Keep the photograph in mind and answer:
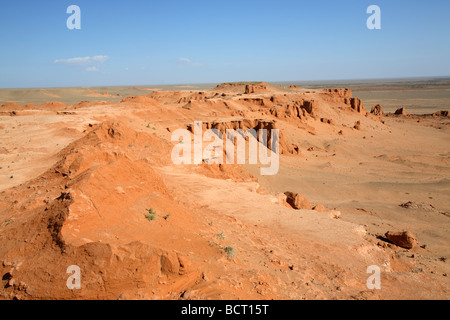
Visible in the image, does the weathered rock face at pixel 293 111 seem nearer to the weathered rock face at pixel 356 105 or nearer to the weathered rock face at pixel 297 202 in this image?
the weathered rock face at pixel 356 105

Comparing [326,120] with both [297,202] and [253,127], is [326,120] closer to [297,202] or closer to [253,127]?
[253,127]

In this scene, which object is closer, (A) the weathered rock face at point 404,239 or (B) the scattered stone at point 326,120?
(A) the weathered rock face at point 404,239

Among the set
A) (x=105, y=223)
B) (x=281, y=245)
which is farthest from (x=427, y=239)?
(x=105, y=223)

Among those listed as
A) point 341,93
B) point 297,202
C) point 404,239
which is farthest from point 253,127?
point 341,93

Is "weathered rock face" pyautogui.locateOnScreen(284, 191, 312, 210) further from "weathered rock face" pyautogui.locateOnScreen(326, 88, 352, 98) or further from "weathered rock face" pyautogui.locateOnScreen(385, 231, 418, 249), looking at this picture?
"weathered rock face" pyautogui.locateOnScreen(326, 88, 352, 98)

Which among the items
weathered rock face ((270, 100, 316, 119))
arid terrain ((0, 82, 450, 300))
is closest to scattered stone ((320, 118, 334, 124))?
weathered rock face ((270, 100, 316, 119))

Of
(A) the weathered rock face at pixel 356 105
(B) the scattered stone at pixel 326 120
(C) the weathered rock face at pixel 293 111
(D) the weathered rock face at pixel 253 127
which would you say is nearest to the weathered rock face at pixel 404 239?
(D) the weathered rock face at pixel 253 127
